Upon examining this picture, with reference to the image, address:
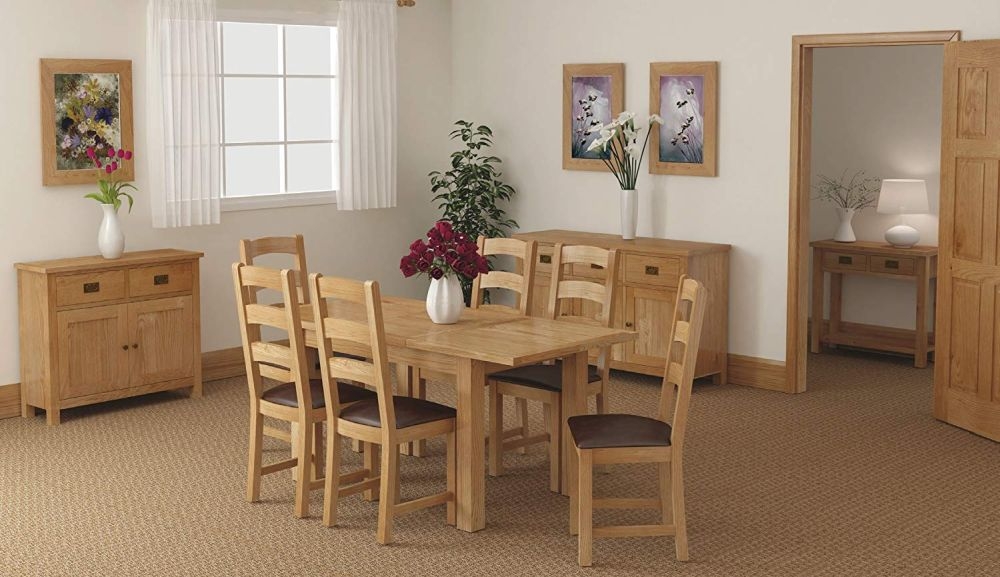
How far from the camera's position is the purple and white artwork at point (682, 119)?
770cm

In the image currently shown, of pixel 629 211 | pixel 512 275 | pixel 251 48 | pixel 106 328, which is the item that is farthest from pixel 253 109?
pixel 512 275

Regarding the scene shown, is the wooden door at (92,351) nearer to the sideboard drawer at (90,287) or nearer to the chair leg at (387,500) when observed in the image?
the sideboard drawer at (90,287)

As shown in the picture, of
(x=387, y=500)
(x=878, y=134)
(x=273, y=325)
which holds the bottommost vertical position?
(x=387, y=500)

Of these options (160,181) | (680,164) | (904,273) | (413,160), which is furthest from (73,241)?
(904,273)

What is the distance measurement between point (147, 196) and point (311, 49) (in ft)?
5.42

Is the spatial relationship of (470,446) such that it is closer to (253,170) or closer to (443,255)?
(443,255)

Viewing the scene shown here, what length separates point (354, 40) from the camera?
8383 mm

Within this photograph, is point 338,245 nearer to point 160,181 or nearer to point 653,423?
point 160,181

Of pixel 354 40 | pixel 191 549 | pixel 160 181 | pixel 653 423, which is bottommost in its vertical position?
pixel 191 549

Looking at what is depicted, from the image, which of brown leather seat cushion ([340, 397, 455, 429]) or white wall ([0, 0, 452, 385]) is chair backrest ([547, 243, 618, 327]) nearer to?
brown leather seat cushion ([340, 397, 455, 429])

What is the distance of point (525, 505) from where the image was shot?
17.4 ft

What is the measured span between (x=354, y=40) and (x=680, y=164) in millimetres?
2383

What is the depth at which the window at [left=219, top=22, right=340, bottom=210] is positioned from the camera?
314 inches

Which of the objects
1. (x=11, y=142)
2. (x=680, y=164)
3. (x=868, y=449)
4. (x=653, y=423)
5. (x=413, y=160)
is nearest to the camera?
(x=653, y=423)
